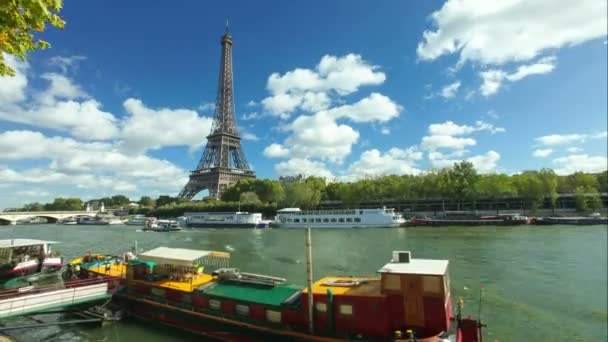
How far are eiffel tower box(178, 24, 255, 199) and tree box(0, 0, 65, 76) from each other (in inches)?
4093

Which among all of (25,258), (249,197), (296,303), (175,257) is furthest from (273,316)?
(249,197)

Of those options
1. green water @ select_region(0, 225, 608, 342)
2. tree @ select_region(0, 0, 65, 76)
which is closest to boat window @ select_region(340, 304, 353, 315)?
green water @ select_region(0, 225, 608, 342)

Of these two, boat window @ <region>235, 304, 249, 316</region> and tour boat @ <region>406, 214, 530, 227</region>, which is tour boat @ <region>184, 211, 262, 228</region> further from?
boat window @ <region>235, 304, 249, 316</region>

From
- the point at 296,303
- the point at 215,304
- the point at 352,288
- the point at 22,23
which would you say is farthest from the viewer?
the point at 215,304

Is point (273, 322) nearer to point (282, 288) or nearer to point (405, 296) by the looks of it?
point (282, 288)

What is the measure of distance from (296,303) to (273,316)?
3.33 feet

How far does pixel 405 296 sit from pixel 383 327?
3.87 feet

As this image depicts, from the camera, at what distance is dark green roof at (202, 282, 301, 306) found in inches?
509

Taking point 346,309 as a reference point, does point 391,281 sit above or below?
above

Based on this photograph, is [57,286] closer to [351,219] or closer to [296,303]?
[296,303]

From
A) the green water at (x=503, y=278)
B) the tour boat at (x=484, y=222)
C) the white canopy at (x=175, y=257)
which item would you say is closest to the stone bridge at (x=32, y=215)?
the green water at (x=503, y=278)

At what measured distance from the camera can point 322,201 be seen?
10562 cm

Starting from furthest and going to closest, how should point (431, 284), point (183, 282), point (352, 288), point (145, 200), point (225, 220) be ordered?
point (145, 200) < point (225, 220) < point (183, 282) < point (352, 288) < point (431, 284)

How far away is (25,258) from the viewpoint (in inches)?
904
